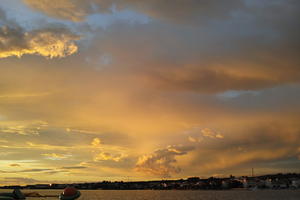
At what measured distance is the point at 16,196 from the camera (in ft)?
515

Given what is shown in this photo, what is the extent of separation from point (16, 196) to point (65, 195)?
87.1 m

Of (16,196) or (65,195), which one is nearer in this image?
(65,195)

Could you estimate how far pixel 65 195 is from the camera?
82125 mm
